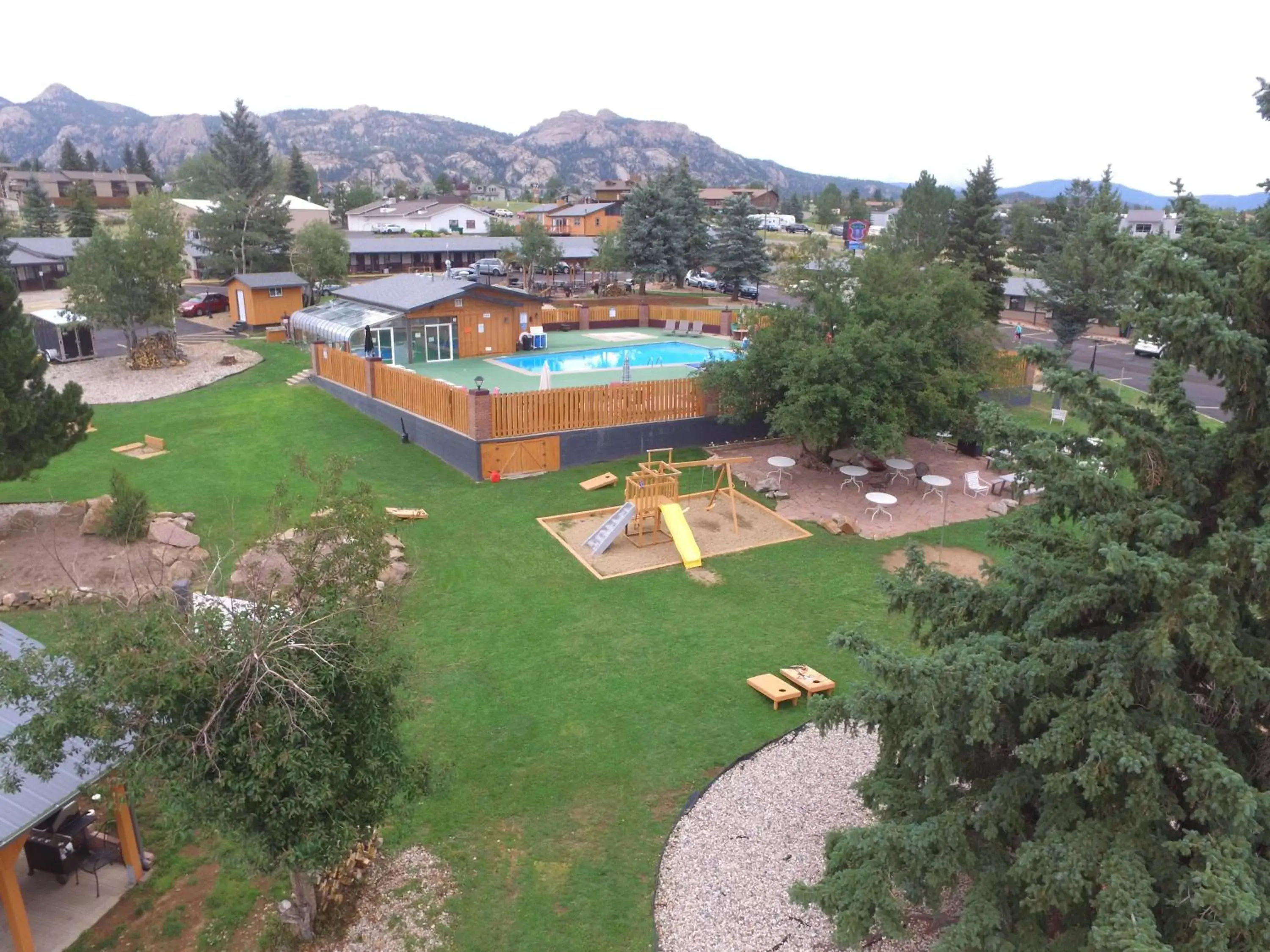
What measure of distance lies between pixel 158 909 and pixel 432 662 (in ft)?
16.5

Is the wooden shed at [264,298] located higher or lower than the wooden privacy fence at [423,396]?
higher

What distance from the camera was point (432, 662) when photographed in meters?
12.9

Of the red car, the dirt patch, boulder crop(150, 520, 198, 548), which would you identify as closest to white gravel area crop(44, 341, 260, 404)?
the red car

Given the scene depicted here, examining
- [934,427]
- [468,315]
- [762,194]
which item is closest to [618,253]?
[468,315]

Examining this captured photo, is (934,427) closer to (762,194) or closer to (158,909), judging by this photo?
(158,909)

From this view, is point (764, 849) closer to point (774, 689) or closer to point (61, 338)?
point (774, 689)

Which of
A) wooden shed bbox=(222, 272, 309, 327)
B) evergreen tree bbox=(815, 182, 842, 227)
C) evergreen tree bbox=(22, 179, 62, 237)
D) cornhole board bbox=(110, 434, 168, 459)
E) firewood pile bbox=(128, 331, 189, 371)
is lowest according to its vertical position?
cornhole board bbox=(110, 434, 168, 459)

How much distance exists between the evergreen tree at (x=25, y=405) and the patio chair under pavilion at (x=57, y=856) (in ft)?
26.4

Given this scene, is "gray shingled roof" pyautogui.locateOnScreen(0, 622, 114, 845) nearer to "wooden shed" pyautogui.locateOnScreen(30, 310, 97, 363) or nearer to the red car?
"wooden shed" pyautogui.locateOnScreen(30, 310, 97, 363)

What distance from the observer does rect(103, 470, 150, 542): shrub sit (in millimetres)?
16172

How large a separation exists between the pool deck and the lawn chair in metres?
12.0

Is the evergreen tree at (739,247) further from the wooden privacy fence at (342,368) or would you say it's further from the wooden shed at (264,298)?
the wooden privacy fence at (342,368)

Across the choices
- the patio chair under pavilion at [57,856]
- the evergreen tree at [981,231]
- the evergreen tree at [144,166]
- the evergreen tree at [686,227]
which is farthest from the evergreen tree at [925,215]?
the evergreen tree at [144,166]

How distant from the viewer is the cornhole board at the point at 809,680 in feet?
40.1
